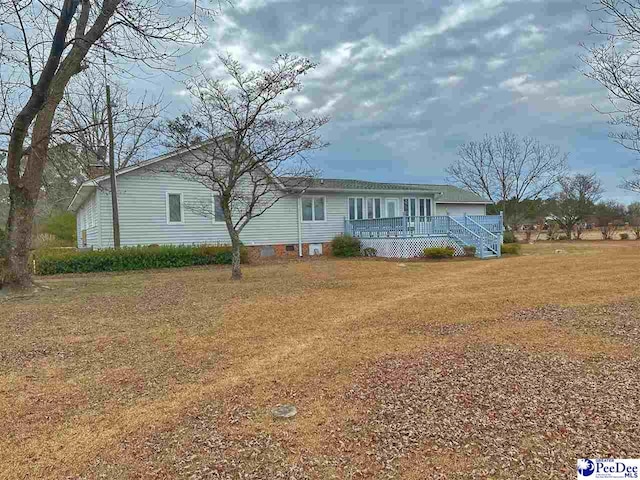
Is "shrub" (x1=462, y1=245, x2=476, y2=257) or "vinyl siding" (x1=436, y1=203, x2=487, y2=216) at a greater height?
"vinyl siding" (x1=436, y1=203, x2=487, y2=216)

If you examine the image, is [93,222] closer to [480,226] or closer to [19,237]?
[19,237]

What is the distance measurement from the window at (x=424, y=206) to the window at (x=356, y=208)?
3.96m

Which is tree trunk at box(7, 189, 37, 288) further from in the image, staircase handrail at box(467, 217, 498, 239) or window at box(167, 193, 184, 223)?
staircase handrail at box(467, 217, 498, 239)

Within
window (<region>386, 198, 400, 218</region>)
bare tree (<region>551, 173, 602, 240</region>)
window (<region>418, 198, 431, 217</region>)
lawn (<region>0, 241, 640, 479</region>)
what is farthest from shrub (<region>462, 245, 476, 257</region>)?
bare tree (<region>551, 173, 602, 240</region>)

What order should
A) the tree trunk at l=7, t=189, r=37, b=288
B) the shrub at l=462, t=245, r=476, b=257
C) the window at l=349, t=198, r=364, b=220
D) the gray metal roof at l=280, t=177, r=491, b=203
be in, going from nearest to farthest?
the tree trunk at l=7, t=189, r=37, b=288 → the shrub at l=462, t=245, r=476, b=257 → the gray metal roof at l=280, t=177, r=491, b=203 → the window at l=349, t=198, r=364, b=220

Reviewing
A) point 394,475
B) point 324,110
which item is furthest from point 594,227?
point 394,475

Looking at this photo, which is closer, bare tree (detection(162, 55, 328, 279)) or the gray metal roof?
bare tree (detection(162, 55, 328, 279))

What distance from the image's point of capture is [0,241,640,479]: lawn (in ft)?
8.36

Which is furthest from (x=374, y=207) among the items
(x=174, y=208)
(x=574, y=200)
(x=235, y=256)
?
(x=574, y=200)

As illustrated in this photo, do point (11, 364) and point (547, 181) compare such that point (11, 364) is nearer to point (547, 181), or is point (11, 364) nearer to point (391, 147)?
point (391, 147)

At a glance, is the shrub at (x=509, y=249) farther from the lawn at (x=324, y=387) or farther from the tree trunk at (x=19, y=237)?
the tree trunk at (x=19, y=237)

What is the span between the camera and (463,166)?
102 ft

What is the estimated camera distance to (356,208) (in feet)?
67.4
